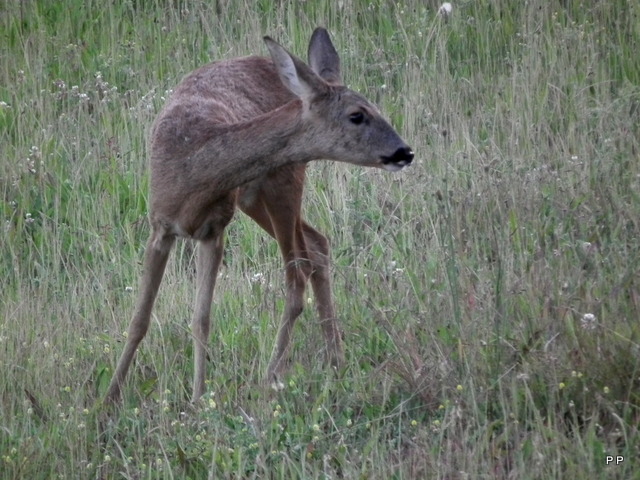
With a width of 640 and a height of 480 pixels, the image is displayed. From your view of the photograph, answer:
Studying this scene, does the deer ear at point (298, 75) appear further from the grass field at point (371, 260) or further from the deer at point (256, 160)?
the grass field at point (371, 260)

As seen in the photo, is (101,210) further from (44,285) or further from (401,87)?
(401,87)

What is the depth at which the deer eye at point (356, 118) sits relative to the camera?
197 inches

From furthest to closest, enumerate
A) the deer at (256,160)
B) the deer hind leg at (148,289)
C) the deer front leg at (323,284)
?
the deer hind leg at (148,289) → the deer front leg at (323,284) → the deer at (256,160)

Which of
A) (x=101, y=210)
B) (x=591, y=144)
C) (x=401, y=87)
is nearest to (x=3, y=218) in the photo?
(x=101, y=210)

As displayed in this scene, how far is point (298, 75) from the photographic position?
5031mm

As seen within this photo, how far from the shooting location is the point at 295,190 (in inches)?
226

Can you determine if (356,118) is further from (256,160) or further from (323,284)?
(323,284)

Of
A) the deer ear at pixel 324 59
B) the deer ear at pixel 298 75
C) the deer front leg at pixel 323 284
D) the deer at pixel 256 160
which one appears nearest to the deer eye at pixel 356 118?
the deer at pixel 256 160

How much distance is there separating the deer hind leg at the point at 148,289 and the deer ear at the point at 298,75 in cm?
94

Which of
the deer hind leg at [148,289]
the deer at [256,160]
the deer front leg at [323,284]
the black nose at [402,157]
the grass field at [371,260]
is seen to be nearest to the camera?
the grass field at [371,260]

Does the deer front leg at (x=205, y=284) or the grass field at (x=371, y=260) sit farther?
the deer front leg at (x=205, y=284)

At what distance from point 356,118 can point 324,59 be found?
66 cm

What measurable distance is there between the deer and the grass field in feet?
0.42

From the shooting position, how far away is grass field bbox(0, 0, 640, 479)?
414 centimetres
